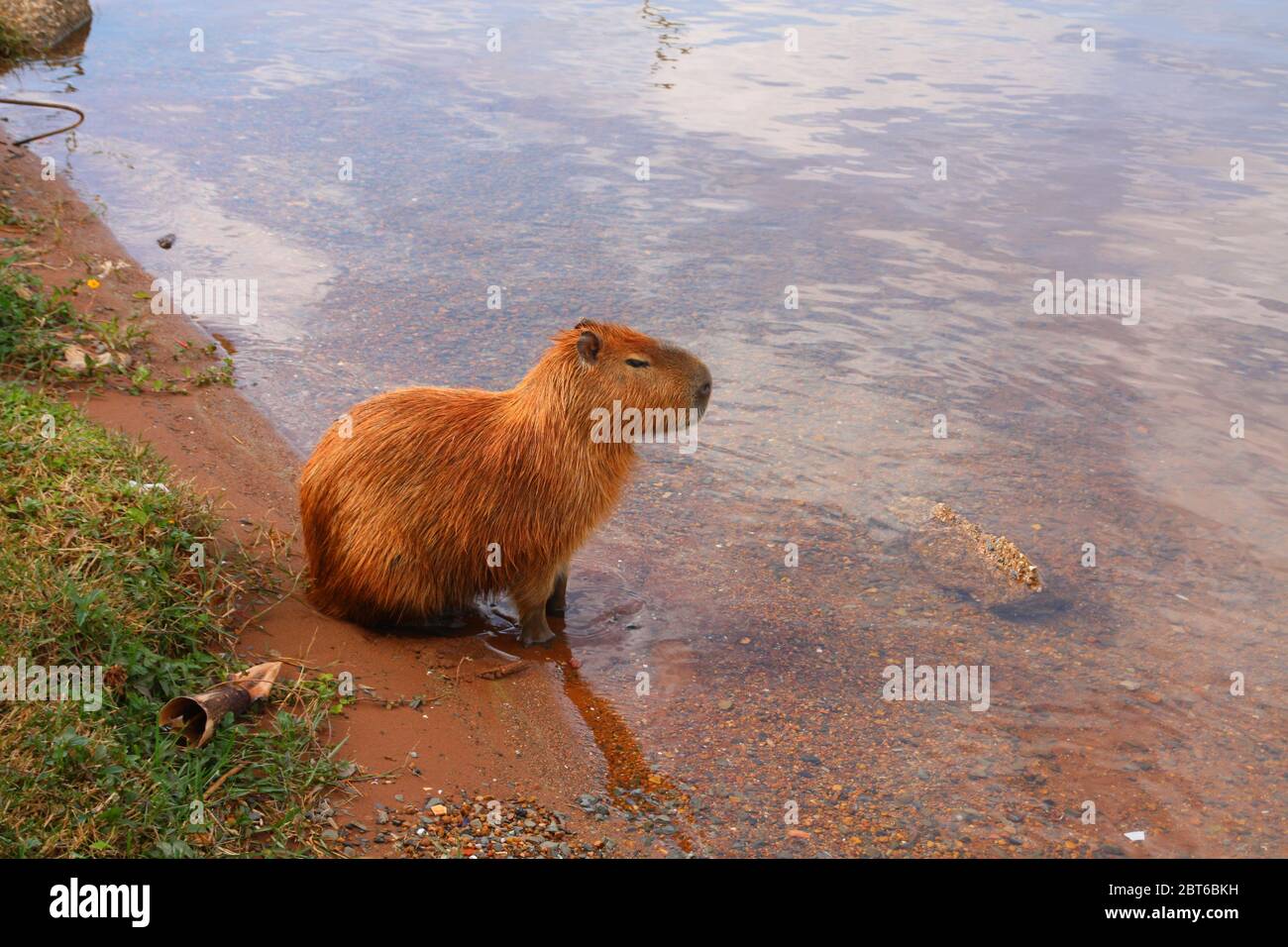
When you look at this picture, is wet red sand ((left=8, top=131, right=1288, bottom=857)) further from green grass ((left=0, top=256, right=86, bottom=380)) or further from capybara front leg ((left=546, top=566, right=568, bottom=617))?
green grass ((left=0, top=256, right=86, bottom=380))

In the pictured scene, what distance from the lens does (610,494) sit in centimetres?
473

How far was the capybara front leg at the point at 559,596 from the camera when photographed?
4.86m

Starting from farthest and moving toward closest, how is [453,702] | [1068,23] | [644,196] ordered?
[1068,23]
[644,196]
[453,702]

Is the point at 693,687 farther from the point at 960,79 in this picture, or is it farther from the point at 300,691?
the point at 960,79

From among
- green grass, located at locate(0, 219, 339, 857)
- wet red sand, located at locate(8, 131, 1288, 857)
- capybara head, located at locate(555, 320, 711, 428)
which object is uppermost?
capybara head, located at locate(555, 320, 711, 428)

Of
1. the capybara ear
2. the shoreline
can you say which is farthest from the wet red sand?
the capybara ear

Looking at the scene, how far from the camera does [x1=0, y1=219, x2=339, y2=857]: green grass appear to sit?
3061 mm

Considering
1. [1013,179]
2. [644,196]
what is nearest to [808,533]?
[644,196]

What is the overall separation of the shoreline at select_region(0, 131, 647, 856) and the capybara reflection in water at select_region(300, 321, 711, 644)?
22 cm

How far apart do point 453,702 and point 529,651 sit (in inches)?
22.5

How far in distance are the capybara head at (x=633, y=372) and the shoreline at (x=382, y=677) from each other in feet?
3.50

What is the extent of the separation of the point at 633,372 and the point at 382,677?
5.01 feet

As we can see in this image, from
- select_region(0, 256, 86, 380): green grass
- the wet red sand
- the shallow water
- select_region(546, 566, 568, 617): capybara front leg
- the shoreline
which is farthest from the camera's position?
select_region(0, 256, 86, 380): green grass

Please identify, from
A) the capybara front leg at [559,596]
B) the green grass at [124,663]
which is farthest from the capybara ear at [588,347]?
the green grass at [124,663]
